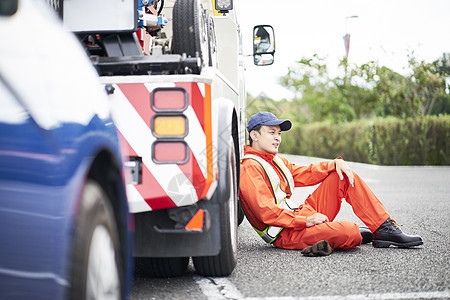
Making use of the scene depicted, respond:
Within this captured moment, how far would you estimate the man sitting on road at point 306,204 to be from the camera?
5109 mm

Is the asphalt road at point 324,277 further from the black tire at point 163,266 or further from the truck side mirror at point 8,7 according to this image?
the truck side mirror at point 8,7

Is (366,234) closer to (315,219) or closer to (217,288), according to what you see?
(315,219)

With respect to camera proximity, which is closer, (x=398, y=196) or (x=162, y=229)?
(x=162, y=229)

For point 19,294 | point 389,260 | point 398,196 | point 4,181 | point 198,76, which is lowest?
point 398,196

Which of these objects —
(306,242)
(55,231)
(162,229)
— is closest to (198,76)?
(162,229)

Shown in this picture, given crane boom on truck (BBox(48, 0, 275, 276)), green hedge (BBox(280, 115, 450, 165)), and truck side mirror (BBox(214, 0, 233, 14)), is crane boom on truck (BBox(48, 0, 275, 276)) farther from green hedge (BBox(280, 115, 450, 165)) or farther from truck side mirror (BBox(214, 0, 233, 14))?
green hedge (BBox(280, 115, 450, 165))

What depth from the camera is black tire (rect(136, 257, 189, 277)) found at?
165 inches

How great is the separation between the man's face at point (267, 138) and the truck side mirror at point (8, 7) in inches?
143

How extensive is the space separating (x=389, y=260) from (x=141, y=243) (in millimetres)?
2064

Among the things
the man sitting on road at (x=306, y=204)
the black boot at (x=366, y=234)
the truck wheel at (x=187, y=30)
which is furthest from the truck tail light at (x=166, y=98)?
the black boot at (x=366, y=234)

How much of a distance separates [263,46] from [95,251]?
20.0 feet

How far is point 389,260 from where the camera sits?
4844 mm

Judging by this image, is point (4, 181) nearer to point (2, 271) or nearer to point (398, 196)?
point (2, 271)

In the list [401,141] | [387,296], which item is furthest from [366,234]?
[401,141]
